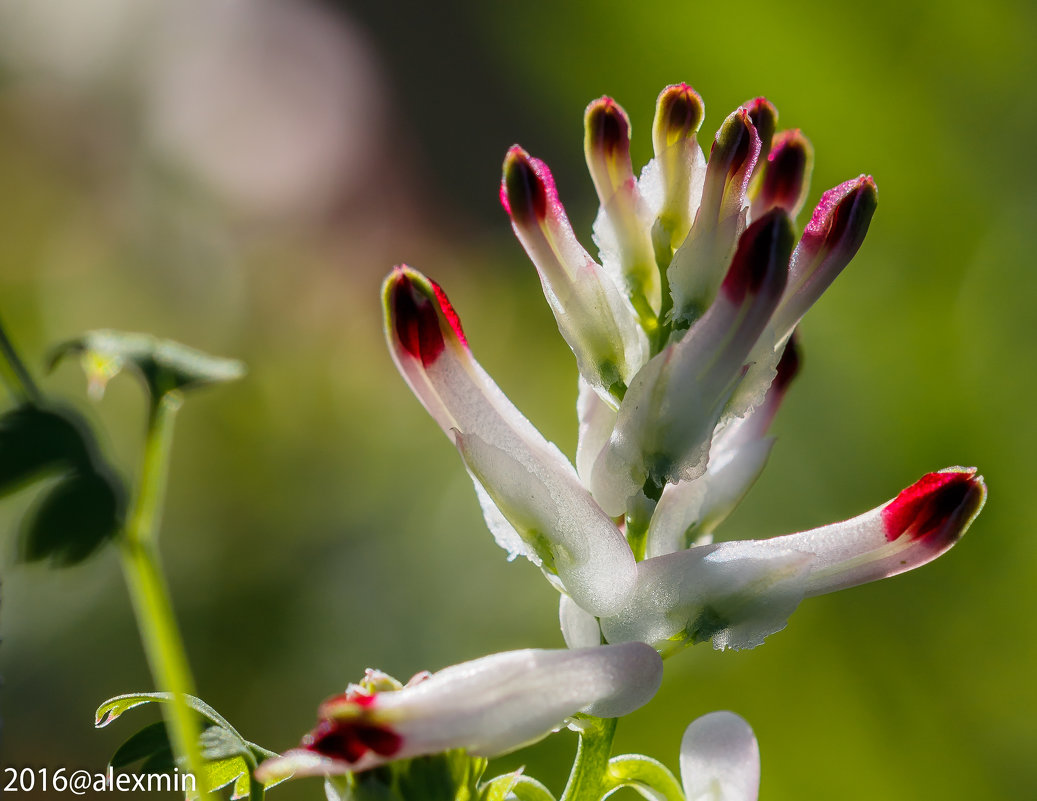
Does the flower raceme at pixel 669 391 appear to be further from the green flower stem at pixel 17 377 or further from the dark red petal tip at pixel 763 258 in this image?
the green flower stem at pixel 17 377

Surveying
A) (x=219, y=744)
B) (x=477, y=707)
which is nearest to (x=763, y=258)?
(x=477, y=707)

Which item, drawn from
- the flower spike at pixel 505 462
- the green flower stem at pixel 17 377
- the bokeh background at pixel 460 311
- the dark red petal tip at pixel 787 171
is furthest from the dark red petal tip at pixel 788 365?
the bokeh background at pixel 460 311

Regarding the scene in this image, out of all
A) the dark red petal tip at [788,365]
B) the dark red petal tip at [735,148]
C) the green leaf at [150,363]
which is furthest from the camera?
the dark red petal tip at [788,365]

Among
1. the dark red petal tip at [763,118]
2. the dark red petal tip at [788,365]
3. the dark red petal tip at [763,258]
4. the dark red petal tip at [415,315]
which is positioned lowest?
the dark red petal tip at [763,258]

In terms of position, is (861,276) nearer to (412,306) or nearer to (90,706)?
(412,306)

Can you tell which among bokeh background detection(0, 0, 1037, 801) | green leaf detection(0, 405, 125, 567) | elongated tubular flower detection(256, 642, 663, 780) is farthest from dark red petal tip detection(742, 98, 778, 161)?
bokeh background detection(0, 0, 1037, 801)

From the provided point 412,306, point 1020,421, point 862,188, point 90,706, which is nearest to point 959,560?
point 1020,421

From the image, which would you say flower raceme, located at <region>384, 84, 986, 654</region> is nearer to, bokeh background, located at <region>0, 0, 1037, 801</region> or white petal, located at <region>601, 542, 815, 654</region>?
white petal, located at <region>601, 542, 815, 654</region>
